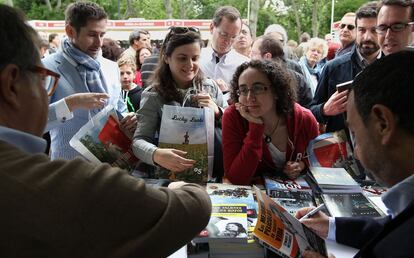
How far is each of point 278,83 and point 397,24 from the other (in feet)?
2.84

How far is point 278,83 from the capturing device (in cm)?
224

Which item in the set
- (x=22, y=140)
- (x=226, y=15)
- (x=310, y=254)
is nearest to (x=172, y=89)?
(x=310, y=254)

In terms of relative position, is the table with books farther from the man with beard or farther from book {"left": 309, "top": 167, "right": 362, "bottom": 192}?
the man with beard

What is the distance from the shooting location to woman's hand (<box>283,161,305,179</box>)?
2.10 meters

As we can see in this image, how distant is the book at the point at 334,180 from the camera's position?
Result: 1.86 metres

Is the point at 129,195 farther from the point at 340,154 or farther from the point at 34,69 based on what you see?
the point at 340,154

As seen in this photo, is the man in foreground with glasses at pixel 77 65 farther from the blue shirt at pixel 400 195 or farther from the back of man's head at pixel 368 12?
the back of man's head at pixel 368 12

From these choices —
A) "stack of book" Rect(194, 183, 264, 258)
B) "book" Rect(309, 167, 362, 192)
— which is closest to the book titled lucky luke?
"stack of book" Rect(194, 183, 264, 258)

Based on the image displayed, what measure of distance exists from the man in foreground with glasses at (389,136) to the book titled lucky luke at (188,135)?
3.05 ft

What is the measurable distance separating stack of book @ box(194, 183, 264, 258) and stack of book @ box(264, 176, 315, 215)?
14 cm

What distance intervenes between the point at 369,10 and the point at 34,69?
272cm

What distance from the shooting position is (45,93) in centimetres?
98

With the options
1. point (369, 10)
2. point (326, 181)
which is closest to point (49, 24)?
point (369, 10)

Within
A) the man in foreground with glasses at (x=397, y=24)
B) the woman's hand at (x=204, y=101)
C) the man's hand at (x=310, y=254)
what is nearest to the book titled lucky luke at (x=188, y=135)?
the woman's hand at (x=204, y=101)
